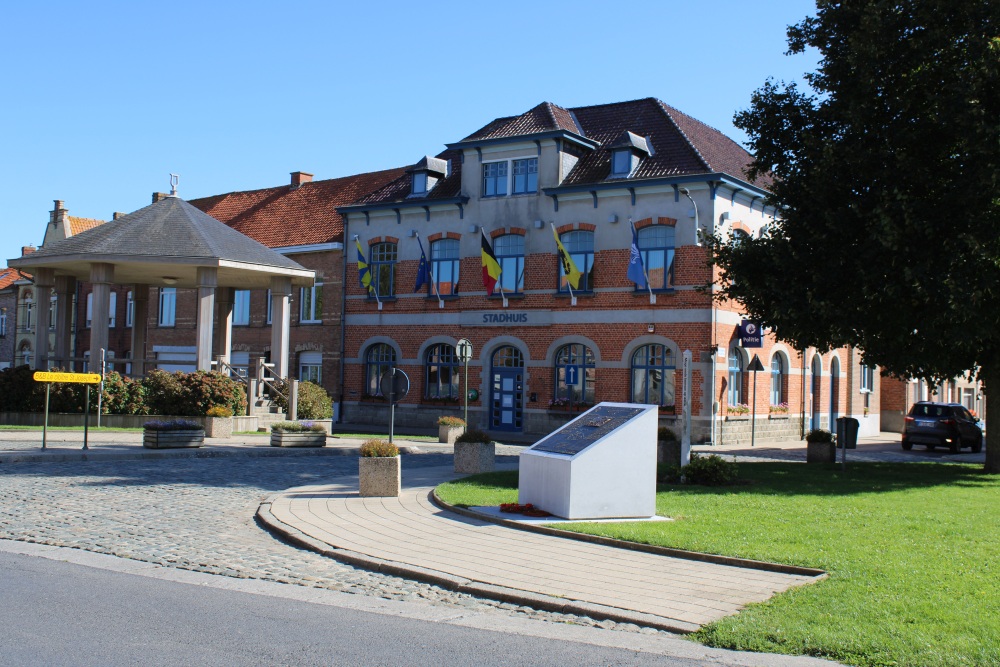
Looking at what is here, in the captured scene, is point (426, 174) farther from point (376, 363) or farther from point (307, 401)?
point (307, 401)

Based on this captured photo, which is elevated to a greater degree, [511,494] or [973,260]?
[973,260]

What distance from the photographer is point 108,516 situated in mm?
→ 11945

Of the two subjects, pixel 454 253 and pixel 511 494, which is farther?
pixel 454 253

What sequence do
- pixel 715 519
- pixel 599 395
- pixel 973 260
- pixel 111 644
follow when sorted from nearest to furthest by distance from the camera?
pixel 111 644 → pixel 715 519 → pixel 973 260 → pixel 599 395

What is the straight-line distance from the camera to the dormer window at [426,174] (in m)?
35.6

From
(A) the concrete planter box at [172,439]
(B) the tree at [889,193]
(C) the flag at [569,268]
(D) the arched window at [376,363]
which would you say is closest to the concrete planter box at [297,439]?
(A) the concrete planter box at [172,439]

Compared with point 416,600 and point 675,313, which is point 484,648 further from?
point 675,313

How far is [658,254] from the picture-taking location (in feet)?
99.5

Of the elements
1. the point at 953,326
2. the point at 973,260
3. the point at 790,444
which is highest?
the point at 973,260

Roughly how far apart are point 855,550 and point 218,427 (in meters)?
19.1

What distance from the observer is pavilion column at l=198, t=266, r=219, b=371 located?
28.3 meters

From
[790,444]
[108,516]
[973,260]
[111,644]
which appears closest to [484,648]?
[111,644]

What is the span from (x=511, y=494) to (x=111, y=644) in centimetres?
821

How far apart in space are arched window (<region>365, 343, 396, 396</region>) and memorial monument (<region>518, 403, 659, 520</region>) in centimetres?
2415
